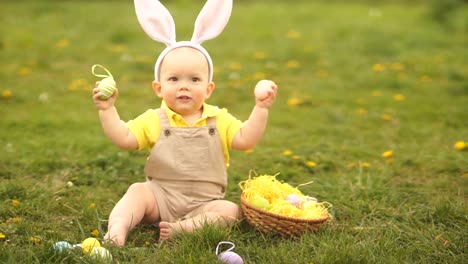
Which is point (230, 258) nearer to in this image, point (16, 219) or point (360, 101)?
point (16, 219)

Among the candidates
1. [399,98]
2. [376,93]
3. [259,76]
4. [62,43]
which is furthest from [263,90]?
[62,43]

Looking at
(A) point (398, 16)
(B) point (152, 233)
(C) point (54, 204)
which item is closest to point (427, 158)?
(B) point (152, 233)

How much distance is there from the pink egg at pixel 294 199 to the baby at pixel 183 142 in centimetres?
27

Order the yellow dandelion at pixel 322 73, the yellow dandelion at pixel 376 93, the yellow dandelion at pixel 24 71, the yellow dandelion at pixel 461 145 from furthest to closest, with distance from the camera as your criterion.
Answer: the yellow dandelion at pixel 322 73, the yellow dandelion at pixel 24 71, the yellow dandelion at pixel 376 93, the yellow dandelion at pixel 461 145

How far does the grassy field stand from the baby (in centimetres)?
15

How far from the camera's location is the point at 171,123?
3.08 meters

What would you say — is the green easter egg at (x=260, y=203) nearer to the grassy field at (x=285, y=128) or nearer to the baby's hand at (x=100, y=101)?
the grassy field at (x=285, y=128)

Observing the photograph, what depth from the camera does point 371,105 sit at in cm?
562

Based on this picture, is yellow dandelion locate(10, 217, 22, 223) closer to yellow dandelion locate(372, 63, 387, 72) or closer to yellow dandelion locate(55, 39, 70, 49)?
yellow dandelion locate(372, 63, 387, 72)

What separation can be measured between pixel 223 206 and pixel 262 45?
5.13 metres

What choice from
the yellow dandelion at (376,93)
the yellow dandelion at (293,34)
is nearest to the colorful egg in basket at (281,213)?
the yellow dandelion at (376,93)

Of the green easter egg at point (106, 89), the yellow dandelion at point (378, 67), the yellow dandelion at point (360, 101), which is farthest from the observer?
the yellow dandelion at point (378, 67)

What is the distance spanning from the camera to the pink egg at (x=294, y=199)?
303 centimetres

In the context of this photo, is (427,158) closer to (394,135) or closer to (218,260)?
(394,135)
